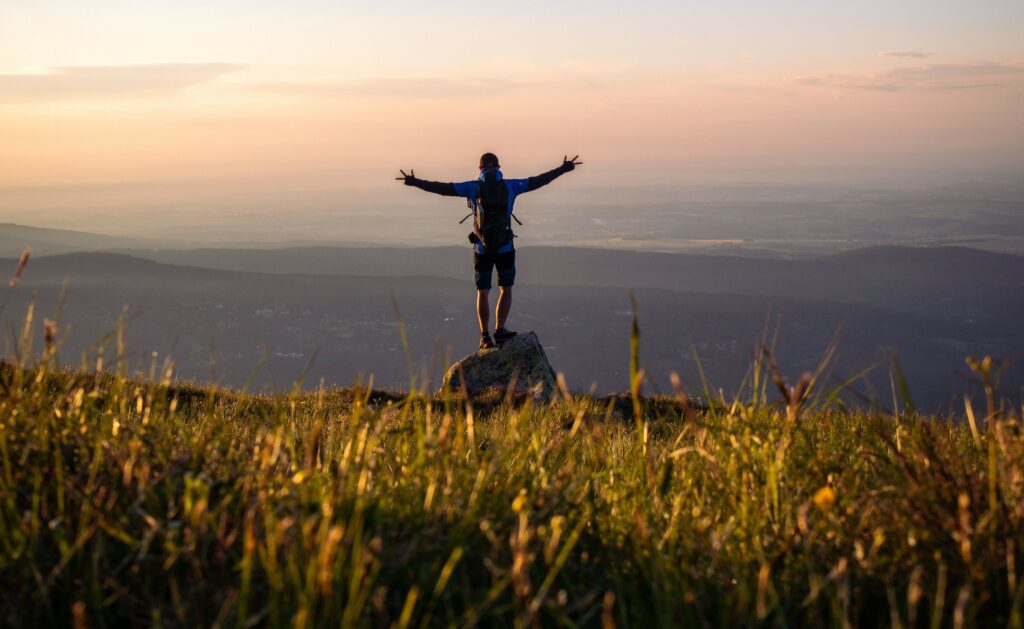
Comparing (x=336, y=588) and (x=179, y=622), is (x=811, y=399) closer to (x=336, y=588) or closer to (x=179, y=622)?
(x=336, y=588)

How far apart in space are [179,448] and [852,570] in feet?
8.55

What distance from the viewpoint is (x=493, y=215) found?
541 inches

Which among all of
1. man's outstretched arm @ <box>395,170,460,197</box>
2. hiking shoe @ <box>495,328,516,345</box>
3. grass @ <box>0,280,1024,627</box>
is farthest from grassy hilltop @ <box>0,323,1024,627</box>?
hiking shoe @ <box>495,328,516,345</box>

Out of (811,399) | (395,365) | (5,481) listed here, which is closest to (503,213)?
(811,399)

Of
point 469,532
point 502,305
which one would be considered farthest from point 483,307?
point 469,532

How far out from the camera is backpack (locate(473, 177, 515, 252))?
13.6 m

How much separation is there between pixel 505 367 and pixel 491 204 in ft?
12.0

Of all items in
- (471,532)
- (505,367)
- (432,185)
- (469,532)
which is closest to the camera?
(469,532)

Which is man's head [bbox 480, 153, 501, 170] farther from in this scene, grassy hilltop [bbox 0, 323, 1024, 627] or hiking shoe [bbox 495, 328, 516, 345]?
grassy hilltop [bbox 0, 323, 1024, 627]

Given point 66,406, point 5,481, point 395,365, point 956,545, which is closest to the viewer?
point 956,545

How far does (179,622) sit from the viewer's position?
2.40 meters

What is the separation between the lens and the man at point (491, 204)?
13.6 metres

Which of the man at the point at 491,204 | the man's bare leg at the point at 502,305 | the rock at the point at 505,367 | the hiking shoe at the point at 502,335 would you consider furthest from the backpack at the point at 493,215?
the rock at the point at 505,367

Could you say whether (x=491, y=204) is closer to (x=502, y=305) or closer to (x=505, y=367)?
(x=502, y=305)
